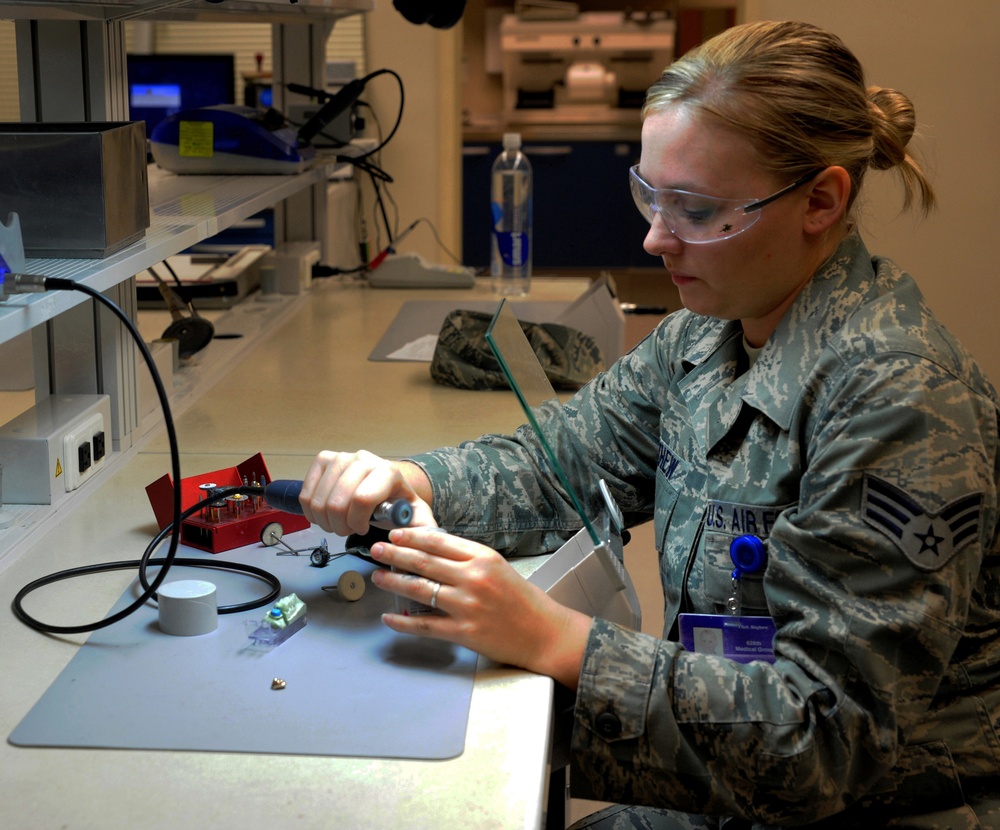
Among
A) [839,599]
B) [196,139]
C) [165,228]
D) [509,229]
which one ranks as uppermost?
[196,139]

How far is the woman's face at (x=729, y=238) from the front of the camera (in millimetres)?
1013

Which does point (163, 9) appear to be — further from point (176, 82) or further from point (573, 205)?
point (573, 205)

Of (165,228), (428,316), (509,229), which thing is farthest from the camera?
(509,229)

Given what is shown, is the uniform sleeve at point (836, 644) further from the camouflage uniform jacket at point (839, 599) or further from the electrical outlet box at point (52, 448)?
the electrical outlet box at point (52, 448)

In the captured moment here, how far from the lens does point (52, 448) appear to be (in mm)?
1301

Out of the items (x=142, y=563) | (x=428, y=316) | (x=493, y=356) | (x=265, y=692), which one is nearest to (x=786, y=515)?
(x=265, y=692)

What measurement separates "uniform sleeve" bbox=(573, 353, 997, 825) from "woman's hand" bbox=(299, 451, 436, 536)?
10.4 inches

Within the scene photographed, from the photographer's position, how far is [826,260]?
41.8 inches

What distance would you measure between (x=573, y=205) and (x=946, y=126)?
2011 mm

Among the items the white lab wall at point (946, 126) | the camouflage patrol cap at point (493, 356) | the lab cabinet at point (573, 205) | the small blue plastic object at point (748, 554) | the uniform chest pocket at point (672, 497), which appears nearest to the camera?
the small blue plastic object at point (748, 554)

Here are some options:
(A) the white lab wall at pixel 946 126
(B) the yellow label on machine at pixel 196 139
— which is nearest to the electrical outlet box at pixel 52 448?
(B) the yellow label on machine at pixel 196 139

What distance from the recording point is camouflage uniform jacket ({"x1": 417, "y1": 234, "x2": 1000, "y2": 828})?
847 millimetres

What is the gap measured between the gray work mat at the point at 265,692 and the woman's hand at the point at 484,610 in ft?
0.12

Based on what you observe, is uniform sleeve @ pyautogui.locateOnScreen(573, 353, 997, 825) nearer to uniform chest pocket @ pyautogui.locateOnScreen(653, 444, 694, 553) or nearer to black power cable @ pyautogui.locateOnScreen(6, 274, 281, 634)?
uniform chest pocket @ pyautogui.locateOnScreen(653, 444, 694, 553)
